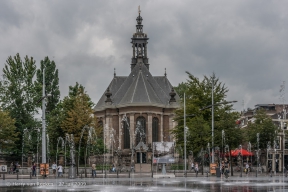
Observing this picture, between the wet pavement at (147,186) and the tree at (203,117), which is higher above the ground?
the tree at (203,117)

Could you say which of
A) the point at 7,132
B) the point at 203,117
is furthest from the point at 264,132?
the point at 7,132

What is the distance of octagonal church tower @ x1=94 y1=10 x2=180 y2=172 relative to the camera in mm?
104875

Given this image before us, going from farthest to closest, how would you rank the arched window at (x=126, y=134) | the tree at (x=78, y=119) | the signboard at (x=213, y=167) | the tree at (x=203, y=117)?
1. the arched window at (x=126, y=134)
2. the tree at (x=78, y=119)
3. the tree at (x=203, y=117)
4. the signboard at (x=213, y=167)

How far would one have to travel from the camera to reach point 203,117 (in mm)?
74312

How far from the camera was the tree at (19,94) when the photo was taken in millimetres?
84500

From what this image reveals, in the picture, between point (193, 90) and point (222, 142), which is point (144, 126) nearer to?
point (193, 90)

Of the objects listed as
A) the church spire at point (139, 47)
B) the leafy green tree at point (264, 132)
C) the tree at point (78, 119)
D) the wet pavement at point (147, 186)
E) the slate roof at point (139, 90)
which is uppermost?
the church spire at point (139, 47)

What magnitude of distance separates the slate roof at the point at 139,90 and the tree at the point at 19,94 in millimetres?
24681

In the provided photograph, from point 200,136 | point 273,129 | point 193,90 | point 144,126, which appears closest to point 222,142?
point 200,136

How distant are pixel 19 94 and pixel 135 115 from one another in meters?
27.2

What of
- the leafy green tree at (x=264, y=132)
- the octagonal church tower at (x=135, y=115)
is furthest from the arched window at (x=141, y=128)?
the leafy green tree at (x=264, y=132)

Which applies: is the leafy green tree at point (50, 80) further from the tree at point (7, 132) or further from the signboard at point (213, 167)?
the signboard at point (213, 167)

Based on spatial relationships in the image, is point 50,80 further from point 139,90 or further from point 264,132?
point 264,132

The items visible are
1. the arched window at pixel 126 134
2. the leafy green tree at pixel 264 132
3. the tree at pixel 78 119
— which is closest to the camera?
the tree at pixel 78 119
